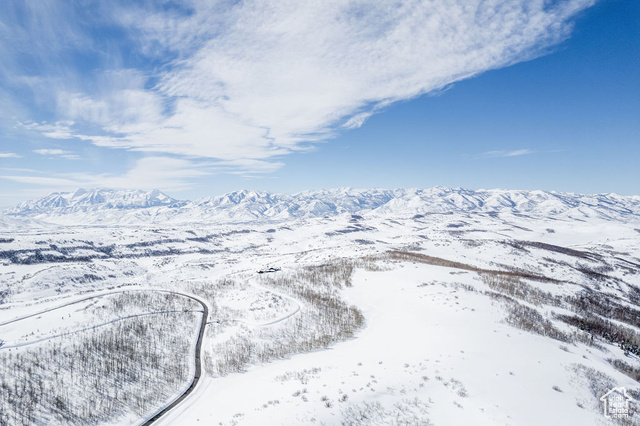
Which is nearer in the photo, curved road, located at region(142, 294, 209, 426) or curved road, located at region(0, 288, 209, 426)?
curved road, located at region(142, 294, 209, 426)

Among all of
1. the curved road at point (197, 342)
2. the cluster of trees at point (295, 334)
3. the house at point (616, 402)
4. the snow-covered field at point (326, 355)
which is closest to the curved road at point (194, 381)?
the curved road at point (197, 342)

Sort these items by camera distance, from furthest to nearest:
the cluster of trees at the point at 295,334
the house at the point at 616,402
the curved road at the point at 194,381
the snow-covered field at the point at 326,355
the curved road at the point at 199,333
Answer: the cluster of trees at the point at 295,334 < the curved road at the point at 199,333 < the curved road at the point at 194,381 < the snow-covered field at the point at 326,355 < the house at the point at 616,402

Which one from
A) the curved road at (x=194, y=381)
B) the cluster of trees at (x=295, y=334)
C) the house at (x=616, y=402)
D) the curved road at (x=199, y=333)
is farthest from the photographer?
the cluster of trees at (x=295, y=334)

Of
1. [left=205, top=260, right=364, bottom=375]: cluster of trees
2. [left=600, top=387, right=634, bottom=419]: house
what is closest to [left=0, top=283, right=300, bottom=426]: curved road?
[left=205, top=260, right=364, bottom=375]: cluster of trees

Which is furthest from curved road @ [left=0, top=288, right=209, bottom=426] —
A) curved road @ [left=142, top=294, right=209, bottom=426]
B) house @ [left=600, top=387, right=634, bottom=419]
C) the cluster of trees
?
house @ [left=600, top=387, right=634, bottom=419]

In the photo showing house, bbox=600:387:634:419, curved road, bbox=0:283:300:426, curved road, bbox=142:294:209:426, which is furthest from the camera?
curved road, bbox=0:283:300:426

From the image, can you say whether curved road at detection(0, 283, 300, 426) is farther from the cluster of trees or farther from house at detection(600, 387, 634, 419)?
house at detection(600, 387, 634, 419)

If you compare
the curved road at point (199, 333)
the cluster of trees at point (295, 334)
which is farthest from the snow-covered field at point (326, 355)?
the curved road at point (199, 333)

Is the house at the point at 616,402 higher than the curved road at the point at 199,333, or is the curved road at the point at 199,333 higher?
the house at the point at 616,402

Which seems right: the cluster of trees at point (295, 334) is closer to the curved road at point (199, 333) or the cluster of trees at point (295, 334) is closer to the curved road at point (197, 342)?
the curved road at point (199, 333)

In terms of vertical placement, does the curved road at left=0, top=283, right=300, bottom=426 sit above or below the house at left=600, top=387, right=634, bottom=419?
below

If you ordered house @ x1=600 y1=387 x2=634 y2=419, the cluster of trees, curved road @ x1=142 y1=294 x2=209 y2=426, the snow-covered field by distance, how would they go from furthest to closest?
the cluster of trees
curved road @ x1=142 y1=294 x2=209 y2=426
the snow-covered field
house @ x1=600 y1=387 x2=634 y2=419

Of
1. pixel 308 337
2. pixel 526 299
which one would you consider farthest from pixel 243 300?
pixel 526 299

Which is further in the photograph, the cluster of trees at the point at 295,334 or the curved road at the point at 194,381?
the cluster of trees at the point at 295,334
